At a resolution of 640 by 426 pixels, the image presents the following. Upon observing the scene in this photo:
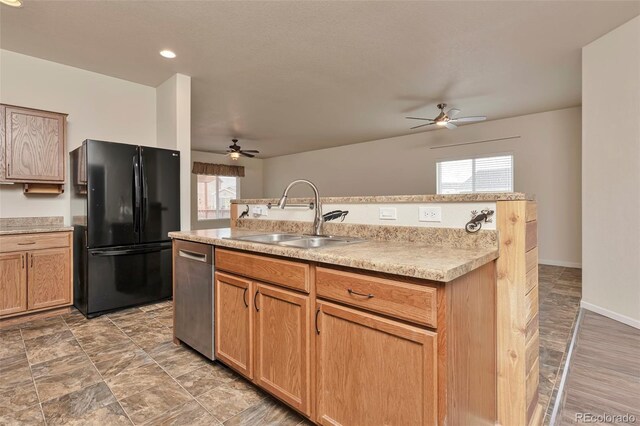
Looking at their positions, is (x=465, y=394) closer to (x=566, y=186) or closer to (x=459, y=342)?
(x=459, y=342)

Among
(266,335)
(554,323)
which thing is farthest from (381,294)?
(554,323)

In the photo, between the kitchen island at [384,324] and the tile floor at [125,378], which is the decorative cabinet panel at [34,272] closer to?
the tile floor at [125,378]

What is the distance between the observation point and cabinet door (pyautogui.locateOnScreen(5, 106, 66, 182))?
2.90m

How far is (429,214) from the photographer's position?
1.61 m

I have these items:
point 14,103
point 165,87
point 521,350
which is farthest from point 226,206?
point 521,350

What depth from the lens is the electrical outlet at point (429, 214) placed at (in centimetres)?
157

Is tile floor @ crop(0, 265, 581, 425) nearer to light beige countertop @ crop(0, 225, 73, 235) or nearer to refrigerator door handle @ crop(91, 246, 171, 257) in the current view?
refrigerator door handle @ crop(91, 246, 171, 257)

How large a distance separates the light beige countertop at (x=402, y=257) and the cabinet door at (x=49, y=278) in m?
2.46

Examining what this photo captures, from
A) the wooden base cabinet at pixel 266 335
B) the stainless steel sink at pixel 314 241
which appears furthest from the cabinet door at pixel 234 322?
the stainless steel sink at pixel 314 241

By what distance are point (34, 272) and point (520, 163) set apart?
6793 mm

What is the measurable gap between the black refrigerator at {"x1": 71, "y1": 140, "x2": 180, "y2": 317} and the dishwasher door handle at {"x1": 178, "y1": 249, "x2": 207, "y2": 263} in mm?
1277

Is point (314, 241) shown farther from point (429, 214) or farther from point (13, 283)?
point (13, 283)
